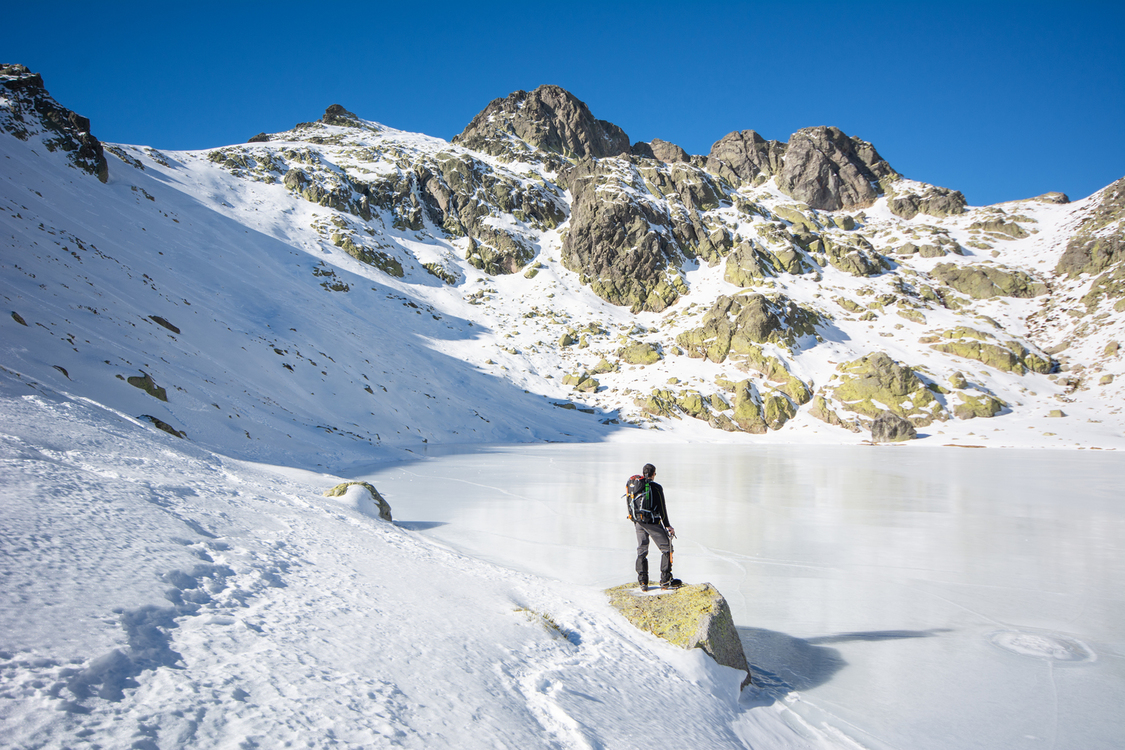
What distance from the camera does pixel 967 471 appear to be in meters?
22.2

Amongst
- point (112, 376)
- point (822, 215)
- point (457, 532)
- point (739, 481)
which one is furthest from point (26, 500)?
point (822, 215)

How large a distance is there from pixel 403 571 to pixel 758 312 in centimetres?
5189

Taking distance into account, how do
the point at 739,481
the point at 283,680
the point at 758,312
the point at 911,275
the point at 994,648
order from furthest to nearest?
the point at 911,275 → the point at 758,312 → the point at 739,481 → the point at 994,648 → the point at 283,680

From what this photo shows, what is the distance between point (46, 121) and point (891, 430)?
6645cm

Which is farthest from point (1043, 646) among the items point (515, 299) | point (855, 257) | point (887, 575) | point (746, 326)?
point (855, 257)

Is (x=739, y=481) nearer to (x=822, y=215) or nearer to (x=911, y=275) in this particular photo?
(x=911, y=275)

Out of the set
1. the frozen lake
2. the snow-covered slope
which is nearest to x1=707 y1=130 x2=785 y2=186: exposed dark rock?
the snow-covered slope

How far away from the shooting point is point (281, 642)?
3461 mm

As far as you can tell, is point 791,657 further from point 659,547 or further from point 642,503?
point 642,503

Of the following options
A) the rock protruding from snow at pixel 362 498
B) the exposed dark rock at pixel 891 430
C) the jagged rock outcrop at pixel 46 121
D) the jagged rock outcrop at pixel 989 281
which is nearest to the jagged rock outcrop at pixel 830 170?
the jagged rock outcrop at pixel 989 281

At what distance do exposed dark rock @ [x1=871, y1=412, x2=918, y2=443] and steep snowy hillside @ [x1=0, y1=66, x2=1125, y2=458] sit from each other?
194 cm

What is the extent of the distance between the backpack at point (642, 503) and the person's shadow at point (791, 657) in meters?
1.79

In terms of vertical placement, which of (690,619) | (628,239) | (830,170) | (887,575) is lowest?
(887,575)

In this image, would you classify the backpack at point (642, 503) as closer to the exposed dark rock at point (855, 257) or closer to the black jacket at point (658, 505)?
the black jacket at point (658, 505)
